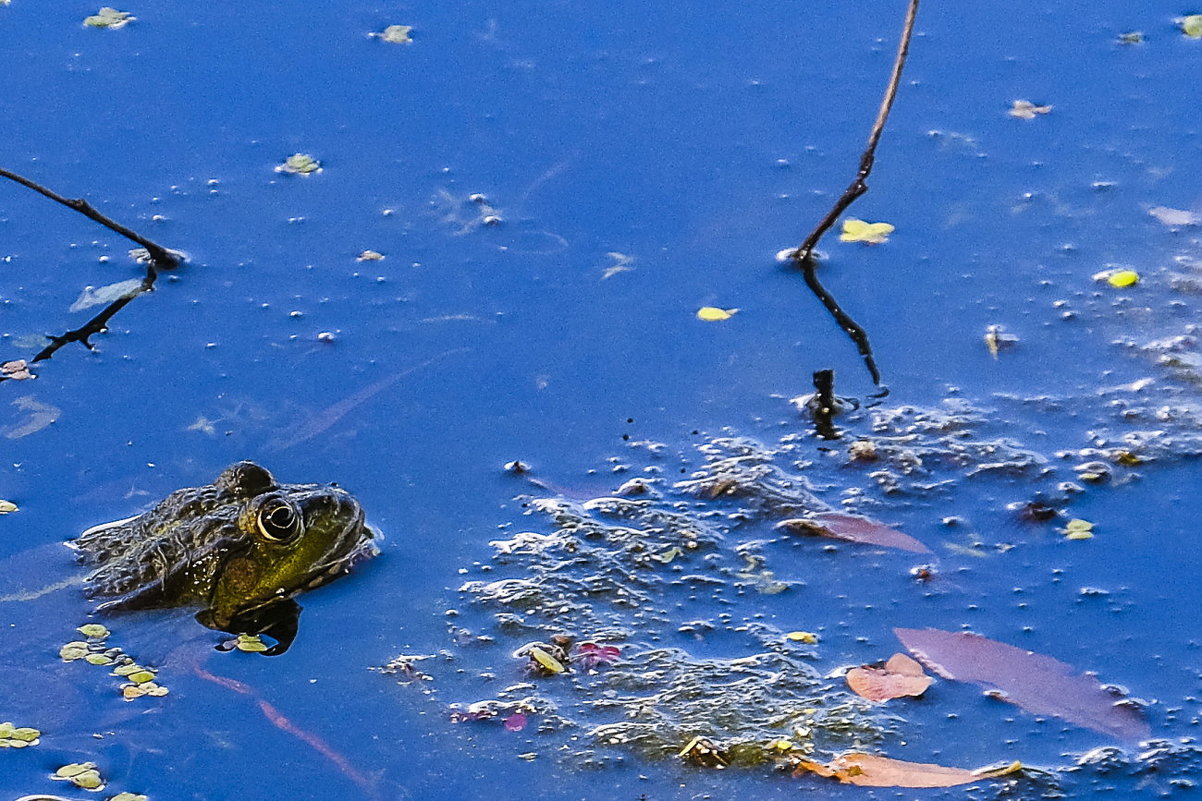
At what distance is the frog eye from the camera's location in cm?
503

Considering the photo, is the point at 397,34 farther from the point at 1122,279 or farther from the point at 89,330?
the point at 1122,279

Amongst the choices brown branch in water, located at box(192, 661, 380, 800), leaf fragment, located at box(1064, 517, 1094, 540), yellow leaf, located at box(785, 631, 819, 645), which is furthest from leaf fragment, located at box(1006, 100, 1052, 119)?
brown branch in water, located at box(192, 661, 380, 800)

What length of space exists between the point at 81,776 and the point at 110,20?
4.95 meters

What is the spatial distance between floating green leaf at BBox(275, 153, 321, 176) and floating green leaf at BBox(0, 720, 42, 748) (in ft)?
10.4

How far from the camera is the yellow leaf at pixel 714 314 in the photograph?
621 cm

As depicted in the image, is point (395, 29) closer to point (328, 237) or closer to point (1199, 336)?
point (328, 237)

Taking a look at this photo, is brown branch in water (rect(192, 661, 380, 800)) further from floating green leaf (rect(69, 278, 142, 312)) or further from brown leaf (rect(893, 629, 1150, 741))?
floating green leaf (rect(69, 278, 142, 312))

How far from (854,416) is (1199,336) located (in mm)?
1459

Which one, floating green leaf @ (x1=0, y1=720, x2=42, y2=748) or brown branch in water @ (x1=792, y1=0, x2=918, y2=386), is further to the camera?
brown branch in water @ (x1=792, y1=0, x2=918, y2=386)

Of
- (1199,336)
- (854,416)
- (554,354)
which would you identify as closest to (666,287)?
(554,354)

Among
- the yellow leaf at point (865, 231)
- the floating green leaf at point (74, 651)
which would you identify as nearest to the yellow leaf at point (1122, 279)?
the yellow leaf at point (865, 231)

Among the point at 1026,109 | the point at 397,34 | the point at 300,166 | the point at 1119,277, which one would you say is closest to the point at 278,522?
the point at 300,166

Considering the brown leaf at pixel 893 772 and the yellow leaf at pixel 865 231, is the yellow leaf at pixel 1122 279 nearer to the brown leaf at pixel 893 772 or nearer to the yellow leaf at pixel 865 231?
the yellow leaf at pixel 865 231

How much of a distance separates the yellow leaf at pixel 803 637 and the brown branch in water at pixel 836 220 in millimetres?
1382
